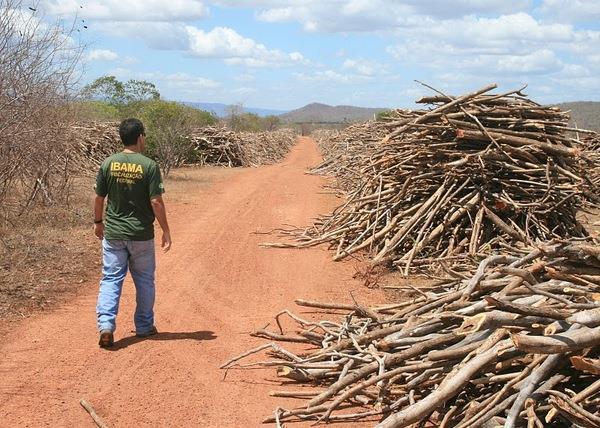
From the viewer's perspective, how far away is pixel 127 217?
19.5 feet

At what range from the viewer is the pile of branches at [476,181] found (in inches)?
360

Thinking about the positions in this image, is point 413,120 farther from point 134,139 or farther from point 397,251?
point 134,139

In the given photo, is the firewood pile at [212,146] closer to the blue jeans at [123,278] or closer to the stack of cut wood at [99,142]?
the stack of cut wood at [99,142]

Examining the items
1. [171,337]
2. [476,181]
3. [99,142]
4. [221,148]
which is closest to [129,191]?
[171,337]

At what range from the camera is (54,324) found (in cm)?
655

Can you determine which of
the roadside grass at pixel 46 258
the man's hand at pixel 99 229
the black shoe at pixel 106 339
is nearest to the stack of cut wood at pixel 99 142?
the roadside grass at pixel 46 258

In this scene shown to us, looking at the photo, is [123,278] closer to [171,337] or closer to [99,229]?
[99,229]

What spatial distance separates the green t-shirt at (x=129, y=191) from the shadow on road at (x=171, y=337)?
881 millimetres

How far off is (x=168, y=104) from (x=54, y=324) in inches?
820

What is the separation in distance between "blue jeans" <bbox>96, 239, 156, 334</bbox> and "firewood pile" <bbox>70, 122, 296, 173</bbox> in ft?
46.8

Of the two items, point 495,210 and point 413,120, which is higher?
point 413,120

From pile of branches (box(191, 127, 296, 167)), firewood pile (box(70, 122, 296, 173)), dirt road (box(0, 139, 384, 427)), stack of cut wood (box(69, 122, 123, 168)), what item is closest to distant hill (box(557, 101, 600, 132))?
firewood pile (box(70, 122, 296, 173))

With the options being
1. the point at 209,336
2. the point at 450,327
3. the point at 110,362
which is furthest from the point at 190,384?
the point at 450,327

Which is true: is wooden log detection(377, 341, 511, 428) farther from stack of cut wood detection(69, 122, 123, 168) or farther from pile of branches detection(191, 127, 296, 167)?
pile of branches detection(191, 127, 296, 167)
